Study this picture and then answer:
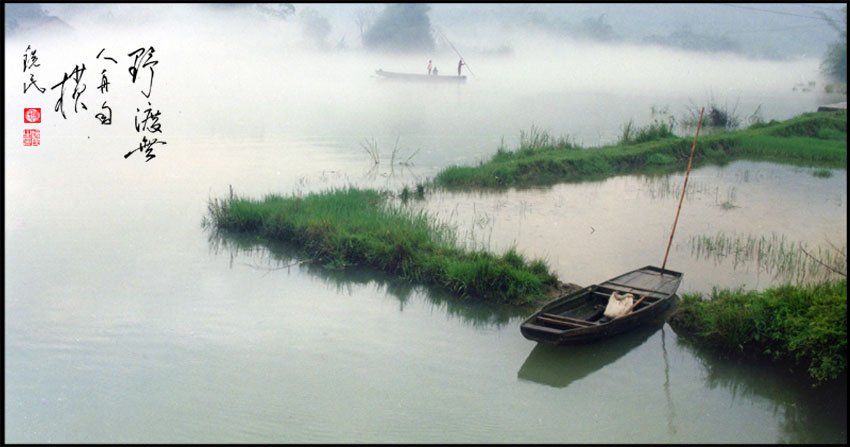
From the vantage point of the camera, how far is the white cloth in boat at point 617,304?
16.0 ft

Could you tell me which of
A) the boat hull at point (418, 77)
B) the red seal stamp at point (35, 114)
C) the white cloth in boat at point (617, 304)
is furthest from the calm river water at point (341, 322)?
the boat hull at point (418, 77)

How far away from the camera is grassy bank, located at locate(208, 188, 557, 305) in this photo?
226 inches

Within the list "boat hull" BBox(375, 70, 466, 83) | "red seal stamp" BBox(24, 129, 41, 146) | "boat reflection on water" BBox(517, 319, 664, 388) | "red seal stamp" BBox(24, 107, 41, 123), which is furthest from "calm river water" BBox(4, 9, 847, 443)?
"boat hull" BBox(375, 70, 466, 83)

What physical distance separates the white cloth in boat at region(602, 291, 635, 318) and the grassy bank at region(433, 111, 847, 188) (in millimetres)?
5077

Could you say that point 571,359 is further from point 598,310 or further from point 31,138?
point 31,138

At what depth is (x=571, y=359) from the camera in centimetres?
472

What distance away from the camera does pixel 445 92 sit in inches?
1148

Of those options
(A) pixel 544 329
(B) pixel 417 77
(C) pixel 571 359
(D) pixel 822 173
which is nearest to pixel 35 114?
(A) pixel 544 329

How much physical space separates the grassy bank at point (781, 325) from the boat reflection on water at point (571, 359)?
0.44 metres

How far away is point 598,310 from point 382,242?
7.19 feet

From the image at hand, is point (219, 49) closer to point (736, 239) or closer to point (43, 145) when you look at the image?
point (43, 145)

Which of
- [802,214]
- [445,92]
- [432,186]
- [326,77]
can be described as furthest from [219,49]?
[802,214]

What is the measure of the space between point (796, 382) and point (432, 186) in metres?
6.08

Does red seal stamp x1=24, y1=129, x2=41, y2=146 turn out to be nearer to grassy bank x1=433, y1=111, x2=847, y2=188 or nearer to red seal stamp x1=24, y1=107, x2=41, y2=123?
red seal stamp x1=24, y1=107, x2=41, y2=123
